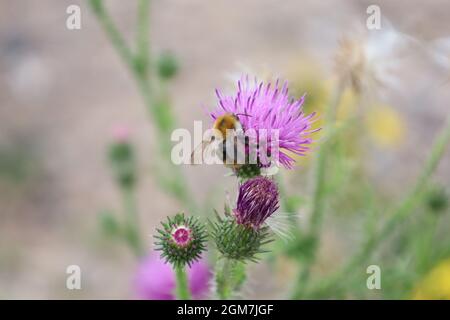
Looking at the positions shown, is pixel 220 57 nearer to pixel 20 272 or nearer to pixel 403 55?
pixel 20 272

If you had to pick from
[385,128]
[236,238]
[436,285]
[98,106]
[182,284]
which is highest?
[98,106]

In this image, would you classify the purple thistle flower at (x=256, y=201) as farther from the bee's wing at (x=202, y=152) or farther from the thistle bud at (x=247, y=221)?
the bee's wing at (x=202, y=152)

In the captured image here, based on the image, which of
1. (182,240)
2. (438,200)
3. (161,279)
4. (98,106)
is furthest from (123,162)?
(98,106)

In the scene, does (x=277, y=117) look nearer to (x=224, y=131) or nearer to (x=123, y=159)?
(x=224, y=131)

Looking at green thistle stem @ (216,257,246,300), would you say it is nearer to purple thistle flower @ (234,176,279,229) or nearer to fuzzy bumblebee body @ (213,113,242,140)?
purple thistle flower @ (234,176,279,229)

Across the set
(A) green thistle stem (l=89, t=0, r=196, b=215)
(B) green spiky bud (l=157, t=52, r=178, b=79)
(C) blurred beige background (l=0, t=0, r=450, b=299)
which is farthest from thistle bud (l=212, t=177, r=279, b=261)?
(C) blurred beige background (l=0, t=0, r=450, b=299)
